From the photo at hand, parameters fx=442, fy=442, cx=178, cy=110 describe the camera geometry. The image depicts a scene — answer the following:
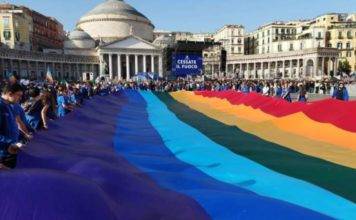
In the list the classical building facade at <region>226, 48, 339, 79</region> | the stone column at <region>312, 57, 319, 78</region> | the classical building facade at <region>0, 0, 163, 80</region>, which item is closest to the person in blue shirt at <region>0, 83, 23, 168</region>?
the classical building facade at <region>0, 0, 163, 80</region>

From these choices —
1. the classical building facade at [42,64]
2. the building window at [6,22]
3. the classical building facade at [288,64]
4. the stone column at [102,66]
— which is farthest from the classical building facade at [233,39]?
the building window at [6,22]

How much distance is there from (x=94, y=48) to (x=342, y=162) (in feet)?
307

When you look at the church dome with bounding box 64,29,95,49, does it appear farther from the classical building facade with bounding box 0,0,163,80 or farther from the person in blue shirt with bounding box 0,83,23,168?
the person in blue shirt with bounding box 0,83,23,168

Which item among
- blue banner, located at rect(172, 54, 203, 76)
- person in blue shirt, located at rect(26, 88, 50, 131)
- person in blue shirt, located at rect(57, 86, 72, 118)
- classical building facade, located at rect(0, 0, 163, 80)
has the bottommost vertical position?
person in blue shirt, located at rect(57, 86, 72, 118)

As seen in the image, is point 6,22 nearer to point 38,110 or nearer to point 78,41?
point 78,41

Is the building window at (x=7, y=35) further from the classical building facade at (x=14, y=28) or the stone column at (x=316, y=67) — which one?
the stone column at (x=316, y=67)

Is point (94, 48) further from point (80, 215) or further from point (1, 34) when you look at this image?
point (80, 215)

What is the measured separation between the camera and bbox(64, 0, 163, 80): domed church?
9375 cm

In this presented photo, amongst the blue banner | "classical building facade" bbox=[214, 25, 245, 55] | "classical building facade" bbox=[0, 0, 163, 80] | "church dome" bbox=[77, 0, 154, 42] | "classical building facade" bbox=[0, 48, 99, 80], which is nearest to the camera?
the blue banner

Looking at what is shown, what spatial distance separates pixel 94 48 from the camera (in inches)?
3807

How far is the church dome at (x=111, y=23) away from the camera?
343 feet

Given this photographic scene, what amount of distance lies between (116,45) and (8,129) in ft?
297

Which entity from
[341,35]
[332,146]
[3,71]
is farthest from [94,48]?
[332,146]

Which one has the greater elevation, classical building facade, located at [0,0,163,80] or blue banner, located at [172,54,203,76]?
classical building facade, located at [0,0,163,80]
